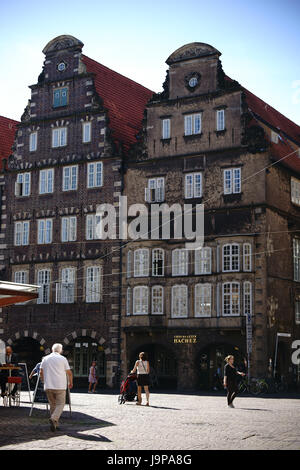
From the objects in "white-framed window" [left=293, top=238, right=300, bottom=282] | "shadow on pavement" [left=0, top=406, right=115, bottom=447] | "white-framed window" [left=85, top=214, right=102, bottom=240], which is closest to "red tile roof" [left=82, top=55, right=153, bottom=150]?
"white-framed window" [left=85, top=214, right=102, bottom=240]

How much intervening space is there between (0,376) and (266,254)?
60.2 feet

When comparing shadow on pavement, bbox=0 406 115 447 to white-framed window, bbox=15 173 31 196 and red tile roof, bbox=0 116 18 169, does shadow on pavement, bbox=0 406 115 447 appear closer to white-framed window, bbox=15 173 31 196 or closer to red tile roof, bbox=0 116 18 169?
white-framed window, bbox=15 173 31 196

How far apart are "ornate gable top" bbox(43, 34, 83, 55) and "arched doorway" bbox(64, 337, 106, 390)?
17824mm

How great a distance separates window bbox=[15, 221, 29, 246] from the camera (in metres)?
45.0

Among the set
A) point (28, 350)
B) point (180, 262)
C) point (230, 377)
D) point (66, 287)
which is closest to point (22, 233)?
point (66, 287)

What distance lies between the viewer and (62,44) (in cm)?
4519

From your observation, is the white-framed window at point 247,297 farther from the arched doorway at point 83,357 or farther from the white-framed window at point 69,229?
the white-framed window at point 69,229

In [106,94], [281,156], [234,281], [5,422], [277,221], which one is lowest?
[5,422]

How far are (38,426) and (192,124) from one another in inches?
1061

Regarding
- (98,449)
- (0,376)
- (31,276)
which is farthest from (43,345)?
(98,449)

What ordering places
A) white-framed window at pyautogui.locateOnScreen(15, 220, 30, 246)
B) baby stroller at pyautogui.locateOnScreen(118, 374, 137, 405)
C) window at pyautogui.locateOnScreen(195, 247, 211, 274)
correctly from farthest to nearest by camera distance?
white-framed window at pyautogui.locateOnScreen(15, 220, 30, 246) → window at pyautogui.locateOnScreen(195, 247, 211, 274) → baby stroller at pyautogui.locateOnScreen(118, 374, 137, 405)

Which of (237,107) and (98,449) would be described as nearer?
(98,449)

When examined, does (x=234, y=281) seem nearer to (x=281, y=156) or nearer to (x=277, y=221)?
(x=277, y=221)
